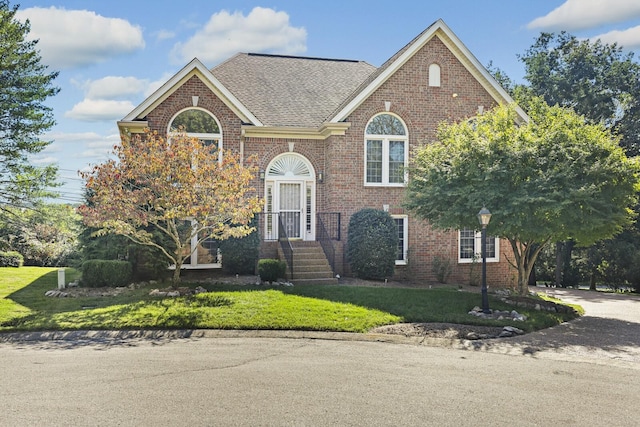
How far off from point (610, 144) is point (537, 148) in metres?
1.70

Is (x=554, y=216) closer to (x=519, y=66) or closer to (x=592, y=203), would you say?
(x=592, y=203)

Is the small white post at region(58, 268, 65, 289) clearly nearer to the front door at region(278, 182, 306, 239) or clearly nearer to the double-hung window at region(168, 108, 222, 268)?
the double-hung window at region(168, 108, 222, 268)

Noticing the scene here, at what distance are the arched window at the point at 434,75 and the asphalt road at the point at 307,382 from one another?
440 inches

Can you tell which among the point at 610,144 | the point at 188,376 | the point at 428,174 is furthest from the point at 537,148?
the point at 188,376

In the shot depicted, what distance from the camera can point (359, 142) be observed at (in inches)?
733

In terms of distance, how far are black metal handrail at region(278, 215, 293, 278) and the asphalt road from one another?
6.13m

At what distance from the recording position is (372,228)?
17469 millimetres

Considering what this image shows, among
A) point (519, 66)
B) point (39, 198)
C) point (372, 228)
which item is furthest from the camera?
point (519, 66)

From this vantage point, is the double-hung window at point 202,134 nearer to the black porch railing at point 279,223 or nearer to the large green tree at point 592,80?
the black porch railing at point 279,223

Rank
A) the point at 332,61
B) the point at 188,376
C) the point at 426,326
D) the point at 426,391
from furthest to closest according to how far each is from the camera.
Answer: the point at 332,61 → the point at 426,326 → the point at 188,376 → the point at 426,391

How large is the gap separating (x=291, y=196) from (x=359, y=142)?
3117 mm

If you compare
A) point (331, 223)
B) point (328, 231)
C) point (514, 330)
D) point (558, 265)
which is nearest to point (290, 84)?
point (331, 223)

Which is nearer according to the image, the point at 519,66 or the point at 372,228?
the point at 372,228

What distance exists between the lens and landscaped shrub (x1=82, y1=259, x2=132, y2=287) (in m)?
15.6
